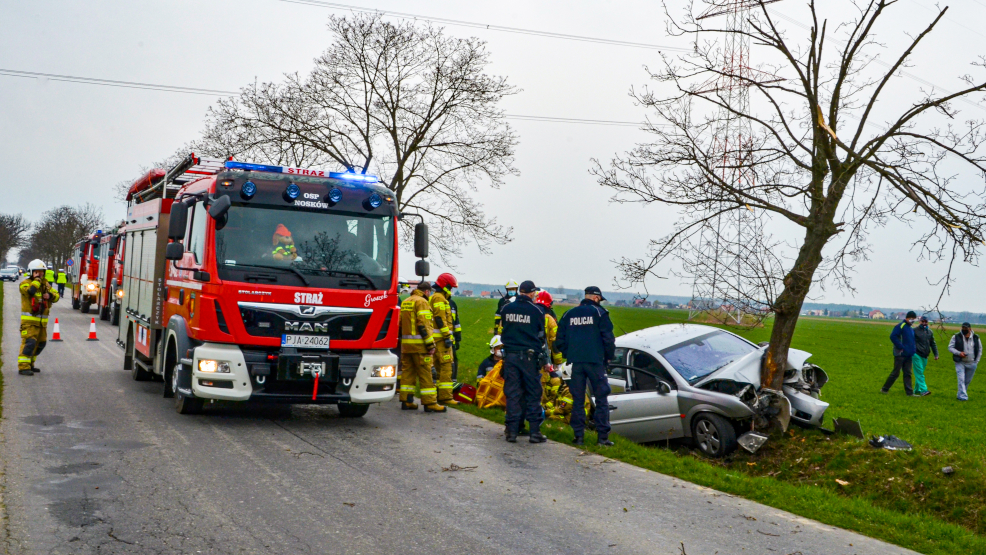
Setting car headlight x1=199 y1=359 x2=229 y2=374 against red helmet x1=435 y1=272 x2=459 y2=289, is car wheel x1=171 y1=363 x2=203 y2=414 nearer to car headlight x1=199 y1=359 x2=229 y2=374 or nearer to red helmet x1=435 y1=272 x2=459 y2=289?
car headlight x1=199 y1=359 x2=229 y2=374

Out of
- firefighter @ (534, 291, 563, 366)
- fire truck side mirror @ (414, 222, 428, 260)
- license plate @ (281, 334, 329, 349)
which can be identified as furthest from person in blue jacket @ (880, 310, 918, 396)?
license plate @ (281, 334, 329, 349)

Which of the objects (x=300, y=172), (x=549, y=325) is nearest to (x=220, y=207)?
(x=300, y=172)

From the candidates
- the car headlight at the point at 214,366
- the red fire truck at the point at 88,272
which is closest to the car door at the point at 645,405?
the car headlight at the point at 214,366

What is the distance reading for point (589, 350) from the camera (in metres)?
9.10

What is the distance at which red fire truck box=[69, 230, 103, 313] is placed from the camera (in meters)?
30.2

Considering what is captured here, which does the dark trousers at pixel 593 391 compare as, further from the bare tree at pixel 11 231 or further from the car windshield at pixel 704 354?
the bare tree at pixel 11 231

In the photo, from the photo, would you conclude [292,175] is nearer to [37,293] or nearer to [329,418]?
[329,418]

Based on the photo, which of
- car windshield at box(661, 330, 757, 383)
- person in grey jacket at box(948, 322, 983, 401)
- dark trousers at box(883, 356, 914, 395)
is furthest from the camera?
dark trousers at box(883, 356, 914, 395)

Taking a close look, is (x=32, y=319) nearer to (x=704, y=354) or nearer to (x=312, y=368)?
(x=312, y=368)

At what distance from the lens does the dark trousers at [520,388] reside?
30.8 ft

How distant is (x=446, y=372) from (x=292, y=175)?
383 centimetres

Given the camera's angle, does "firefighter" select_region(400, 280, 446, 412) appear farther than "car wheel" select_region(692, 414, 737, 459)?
Yes

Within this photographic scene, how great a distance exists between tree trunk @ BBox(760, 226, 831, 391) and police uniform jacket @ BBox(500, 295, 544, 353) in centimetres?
306

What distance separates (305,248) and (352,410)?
7.92 ft
